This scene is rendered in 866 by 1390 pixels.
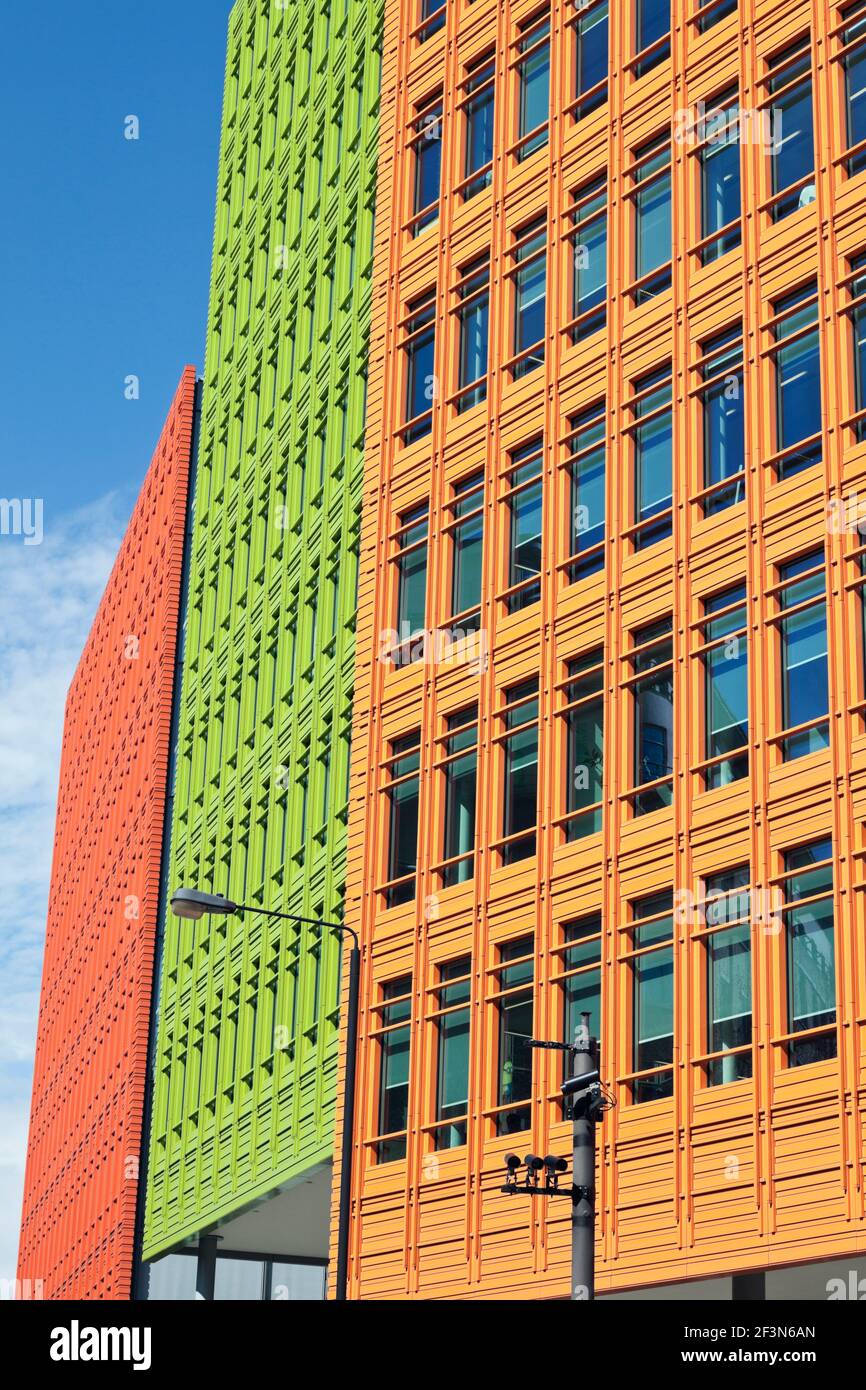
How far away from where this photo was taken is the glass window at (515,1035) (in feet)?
107

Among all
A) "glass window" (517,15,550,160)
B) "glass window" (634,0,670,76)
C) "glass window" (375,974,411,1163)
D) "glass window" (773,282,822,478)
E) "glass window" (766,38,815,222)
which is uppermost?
"glass window" (517,15,550,160)

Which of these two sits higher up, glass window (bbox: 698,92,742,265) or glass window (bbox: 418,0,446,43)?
glass window (bbox: 418,0,446,43)

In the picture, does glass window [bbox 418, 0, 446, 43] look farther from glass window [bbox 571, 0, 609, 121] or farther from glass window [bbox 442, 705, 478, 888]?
glass window [bbox 442, 705, 478, 888]

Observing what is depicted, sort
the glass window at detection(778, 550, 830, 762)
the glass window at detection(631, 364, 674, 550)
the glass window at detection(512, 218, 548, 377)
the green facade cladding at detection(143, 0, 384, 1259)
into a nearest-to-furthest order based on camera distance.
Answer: the glass window at detection(778, 550, 830, 762) → the glass window at detection(631, 364, 674, 550) → the glass window at detection(512, 218, 548, 377) → the green facade cladding at detection(143, 0, 384, 1259)

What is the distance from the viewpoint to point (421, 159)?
43875mm

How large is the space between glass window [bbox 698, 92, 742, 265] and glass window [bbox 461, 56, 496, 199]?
769 centimetres

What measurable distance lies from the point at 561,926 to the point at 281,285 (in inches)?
1073

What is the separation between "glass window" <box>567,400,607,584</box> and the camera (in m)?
34.6

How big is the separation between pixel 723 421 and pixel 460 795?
863cm

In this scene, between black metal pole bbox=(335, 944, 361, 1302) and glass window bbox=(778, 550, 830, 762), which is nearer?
black metal pole bbox=(335, 944, 361, 1302)

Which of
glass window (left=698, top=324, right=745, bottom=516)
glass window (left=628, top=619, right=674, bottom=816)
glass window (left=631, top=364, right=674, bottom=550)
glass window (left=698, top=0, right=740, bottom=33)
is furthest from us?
glass window (left=698, top=0, right=740, bottom=33)

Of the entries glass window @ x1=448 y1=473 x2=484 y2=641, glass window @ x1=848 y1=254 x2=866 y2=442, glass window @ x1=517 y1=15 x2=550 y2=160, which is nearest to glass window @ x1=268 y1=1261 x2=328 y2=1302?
glass window @ x1=448 y1=473 x2=484 y2=641
